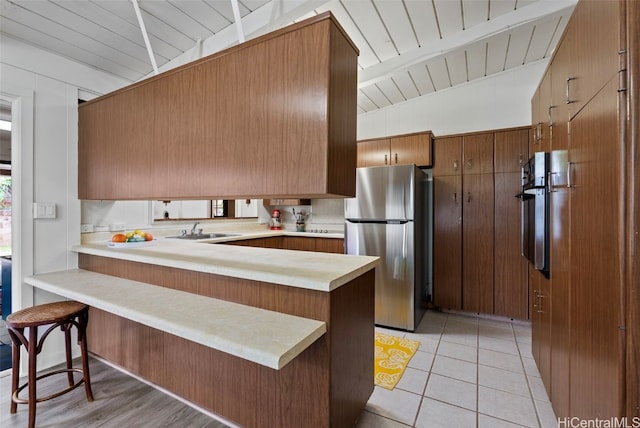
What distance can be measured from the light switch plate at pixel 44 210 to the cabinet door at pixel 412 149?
3.54 metres

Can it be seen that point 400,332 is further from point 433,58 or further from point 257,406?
point 433,58

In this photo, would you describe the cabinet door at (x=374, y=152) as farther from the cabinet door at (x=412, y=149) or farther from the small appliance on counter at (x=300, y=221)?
the small appliance on counter at (x=300, y=221)

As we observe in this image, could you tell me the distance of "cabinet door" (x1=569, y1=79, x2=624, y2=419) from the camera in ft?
2.99

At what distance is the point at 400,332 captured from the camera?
3072 millimetres

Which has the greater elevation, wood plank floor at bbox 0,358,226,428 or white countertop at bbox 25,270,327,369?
white countertop at bbox 25,270,327,369

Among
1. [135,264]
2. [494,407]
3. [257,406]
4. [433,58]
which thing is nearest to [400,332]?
[494,407]

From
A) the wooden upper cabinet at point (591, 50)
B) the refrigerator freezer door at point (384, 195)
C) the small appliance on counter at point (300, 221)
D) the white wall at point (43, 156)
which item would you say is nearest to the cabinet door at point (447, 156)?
the refrigerator freezer door at point (384, 195)

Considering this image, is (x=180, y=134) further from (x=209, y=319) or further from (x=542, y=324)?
(x=542, y=324)

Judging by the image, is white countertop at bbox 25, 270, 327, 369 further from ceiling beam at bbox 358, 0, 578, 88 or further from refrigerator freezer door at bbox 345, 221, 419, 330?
ceiling beam at bbox 358, 0, 578, 88

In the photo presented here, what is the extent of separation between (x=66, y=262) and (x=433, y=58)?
3.82 meters

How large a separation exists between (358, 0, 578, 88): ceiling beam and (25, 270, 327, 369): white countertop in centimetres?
266

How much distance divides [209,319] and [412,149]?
3.15m

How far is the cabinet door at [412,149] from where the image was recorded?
354 cm

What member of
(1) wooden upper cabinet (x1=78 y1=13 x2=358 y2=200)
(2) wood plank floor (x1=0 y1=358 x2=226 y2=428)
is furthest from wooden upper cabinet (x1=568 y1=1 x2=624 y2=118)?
(2) wood plank floor (x1=0 y1=358 x2=226 y2=428)
